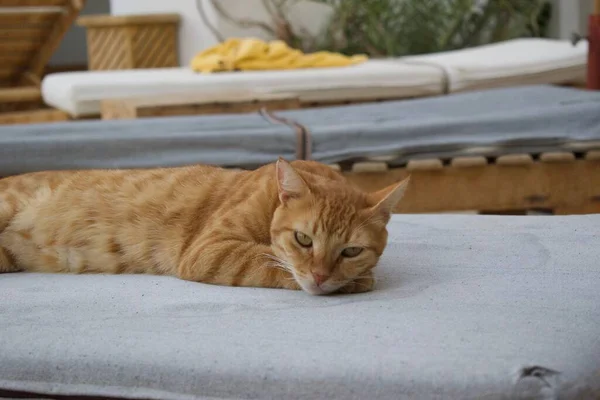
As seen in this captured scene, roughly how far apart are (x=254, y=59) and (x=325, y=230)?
327cm

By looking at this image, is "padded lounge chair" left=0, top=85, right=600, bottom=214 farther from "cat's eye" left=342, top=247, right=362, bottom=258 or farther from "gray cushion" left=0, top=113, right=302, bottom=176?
"cat's eye" left=342, top=247, right=362, bottom=258

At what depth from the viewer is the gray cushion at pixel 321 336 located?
134 centimetres

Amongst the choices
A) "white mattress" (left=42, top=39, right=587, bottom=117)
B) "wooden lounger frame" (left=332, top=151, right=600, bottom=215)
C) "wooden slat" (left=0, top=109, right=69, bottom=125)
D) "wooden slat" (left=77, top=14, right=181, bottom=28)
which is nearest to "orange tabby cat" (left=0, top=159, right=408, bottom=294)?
"wooden lounger frame" (left=332, top=151, right=600, bottom=215)

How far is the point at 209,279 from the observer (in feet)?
6.31

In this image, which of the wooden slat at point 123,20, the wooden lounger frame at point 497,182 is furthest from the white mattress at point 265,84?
the wooden slat at point 123,20

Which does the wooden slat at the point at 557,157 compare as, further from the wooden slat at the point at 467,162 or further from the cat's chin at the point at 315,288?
the cat's chin at the point at 315,288

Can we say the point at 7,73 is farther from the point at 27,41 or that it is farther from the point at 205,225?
the point at 205,225

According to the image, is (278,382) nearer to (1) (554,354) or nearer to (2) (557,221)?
(1) (554,354)

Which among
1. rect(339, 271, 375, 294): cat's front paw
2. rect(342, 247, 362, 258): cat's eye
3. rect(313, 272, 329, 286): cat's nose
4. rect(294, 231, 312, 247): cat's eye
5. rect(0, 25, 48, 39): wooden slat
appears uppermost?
rect(294, 231, 312, 247): cat's eye

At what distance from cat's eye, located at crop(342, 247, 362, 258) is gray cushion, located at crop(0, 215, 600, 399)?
85 mm

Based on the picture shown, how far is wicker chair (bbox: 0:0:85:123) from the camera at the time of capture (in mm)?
6352

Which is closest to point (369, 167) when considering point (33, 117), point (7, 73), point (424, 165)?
point (424, 165)

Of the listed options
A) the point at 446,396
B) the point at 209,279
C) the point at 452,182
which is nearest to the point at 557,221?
the point at 452,182

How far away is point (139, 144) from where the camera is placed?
9.81ft
